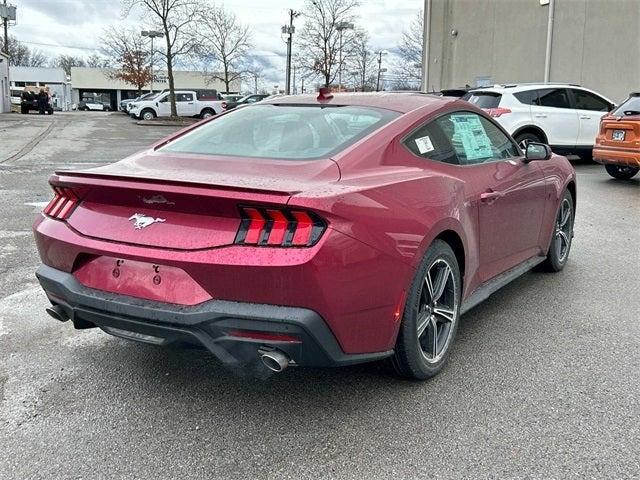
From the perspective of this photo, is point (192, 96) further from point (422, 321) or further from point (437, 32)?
point (422, 321)

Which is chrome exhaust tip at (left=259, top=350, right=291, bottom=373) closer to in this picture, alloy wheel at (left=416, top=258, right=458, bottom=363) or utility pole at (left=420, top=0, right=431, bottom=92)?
alloy wheel at (left=416, top=258, right=458, bottom=363)

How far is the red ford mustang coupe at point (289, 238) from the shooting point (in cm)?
251

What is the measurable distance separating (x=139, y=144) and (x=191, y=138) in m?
17.6

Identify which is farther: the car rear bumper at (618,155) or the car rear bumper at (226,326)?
the car rear bumper at (618,155)

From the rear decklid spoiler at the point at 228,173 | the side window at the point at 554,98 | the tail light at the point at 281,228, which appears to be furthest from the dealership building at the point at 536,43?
the tail light at the point at 281,228

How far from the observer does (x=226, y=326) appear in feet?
8.30

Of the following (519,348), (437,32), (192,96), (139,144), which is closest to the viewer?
(519,348)

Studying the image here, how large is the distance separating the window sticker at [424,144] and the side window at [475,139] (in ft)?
0.68

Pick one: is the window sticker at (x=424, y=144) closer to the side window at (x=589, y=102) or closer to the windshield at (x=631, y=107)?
the windshield at (x=631, y=107)

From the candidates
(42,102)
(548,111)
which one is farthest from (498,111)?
(42,102)

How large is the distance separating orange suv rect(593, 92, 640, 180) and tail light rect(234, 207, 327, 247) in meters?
8.96

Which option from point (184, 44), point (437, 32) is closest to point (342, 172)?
point (437, 32)

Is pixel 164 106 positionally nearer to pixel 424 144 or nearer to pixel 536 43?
pixel 536 43

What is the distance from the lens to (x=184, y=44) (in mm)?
34625
